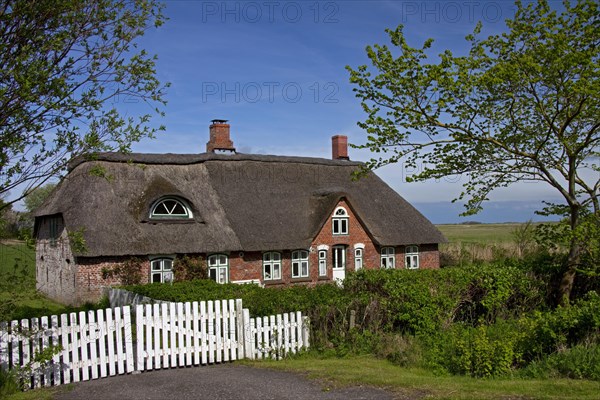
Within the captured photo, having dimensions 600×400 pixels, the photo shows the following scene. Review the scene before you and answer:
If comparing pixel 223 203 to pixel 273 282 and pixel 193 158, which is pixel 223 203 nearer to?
pixel 193 158

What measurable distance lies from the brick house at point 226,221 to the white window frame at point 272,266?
47 millimetres

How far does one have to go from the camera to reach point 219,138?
103 ft

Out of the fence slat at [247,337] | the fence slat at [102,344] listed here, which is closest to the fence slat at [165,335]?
the fence slat at [102,344]

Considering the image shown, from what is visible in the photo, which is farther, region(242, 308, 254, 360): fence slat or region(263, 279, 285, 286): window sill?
region(263, 279, 285, 286): window sill

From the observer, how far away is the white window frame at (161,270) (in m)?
23.9

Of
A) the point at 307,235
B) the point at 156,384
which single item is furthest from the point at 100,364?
the point at 307,235

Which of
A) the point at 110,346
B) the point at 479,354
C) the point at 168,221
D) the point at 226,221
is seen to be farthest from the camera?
the point at 226,221

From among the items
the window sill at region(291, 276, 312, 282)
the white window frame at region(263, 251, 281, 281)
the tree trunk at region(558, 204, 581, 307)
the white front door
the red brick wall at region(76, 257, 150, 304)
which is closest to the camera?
the tree trunk at region(558, 204, 581, 307)

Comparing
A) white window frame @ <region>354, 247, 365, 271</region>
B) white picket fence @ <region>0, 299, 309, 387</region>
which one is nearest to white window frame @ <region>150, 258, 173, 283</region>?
white window frame @ <region>354, 247, 365, 271</region>

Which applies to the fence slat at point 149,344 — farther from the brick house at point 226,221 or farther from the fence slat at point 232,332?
the brick house at point 226,221

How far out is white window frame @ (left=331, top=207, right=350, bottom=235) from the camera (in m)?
29.1

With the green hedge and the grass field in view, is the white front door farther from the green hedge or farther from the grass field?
the green hedge

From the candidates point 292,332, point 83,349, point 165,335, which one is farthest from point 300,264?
point 83,349

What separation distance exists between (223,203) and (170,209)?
9.40ft
